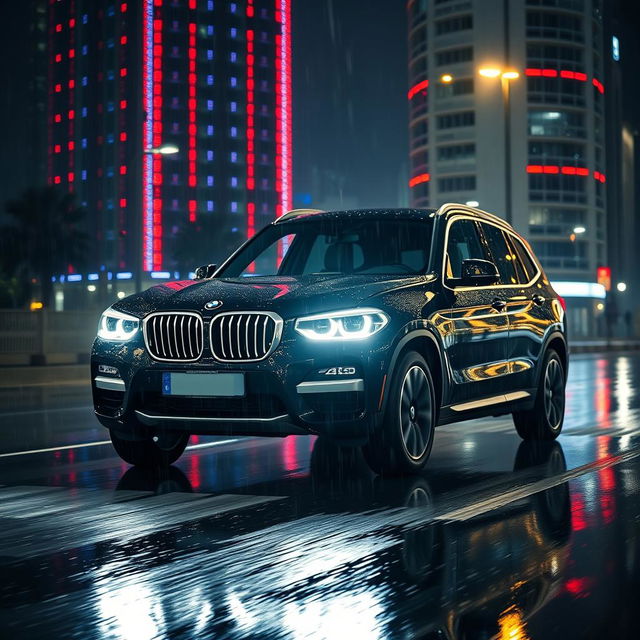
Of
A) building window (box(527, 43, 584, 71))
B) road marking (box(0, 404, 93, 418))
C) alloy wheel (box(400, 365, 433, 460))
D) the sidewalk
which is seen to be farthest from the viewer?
building window (box(527, 43, 584, 71))

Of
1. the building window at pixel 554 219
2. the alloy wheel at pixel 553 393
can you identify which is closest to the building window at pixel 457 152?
the building window at pixel 554 219

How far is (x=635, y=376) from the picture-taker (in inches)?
899

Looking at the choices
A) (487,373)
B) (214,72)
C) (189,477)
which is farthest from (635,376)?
(214,72)

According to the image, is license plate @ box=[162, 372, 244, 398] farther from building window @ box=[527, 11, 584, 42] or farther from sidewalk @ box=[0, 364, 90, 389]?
building window @ box=[527, 11, 584, 42]

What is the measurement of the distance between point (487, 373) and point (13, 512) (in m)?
3.87

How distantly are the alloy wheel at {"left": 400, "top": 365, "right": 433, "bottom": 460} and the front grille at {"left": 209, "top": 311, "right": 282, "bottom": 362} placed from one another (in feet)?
3.08

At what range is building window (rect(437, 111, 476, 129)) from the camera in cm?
10781

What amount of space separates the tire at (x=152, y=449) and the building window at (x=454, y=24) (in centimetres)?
10317

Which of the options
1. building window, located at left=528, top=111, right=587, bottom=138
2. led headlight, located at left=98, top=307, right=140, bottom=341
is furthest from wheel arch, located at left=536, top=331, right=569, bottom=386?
building window, located at left=528, top=111, right=587, bottom=138

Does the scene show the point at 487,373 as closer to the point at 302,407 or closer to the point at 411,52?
the point at 302,407

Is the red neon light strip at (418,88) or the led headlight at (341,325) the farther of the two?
the red neon light strip at (418,88)

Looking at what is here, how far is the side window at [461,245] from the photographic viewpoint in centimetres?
915

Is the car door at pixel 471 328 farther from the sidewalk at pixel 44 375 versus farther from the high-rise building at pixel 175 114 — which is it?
the high-rise building at pixel 175 114

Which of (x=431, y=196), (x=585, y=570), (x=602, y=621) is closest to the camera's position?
(x=602, y=621)
